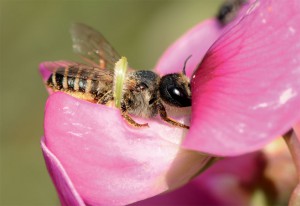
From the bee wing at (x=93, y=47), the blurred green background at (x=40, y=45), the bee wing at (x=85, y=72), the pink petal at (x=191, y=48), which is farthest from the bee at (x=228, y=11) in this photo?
the blurred green background at (x=40, y=45)

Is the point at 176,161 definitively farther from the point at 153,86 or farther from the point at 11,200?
the point at 11,200

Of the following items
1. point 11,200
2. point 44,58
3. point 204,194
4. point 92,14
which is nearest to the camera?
point 204,194

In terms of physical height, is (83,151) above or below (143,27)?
above

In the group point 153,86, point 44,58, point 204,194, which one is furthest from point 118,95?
point 44,58

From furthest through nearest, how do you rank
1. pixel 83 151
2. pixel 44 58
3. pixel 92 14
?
pixel 92 14 < pixel 44 58 < pixel 83 151

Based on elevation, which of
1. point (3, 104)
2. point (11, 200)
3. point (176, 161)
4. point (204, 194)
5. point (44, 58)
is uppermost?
point (176, 161)

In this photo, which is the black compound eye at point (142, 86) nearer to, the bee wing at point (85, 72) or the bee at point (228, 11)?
the bee wing at point (85, 72)

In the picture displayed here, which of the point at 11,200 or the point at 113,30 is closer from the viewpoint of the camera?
the point at 11,200
